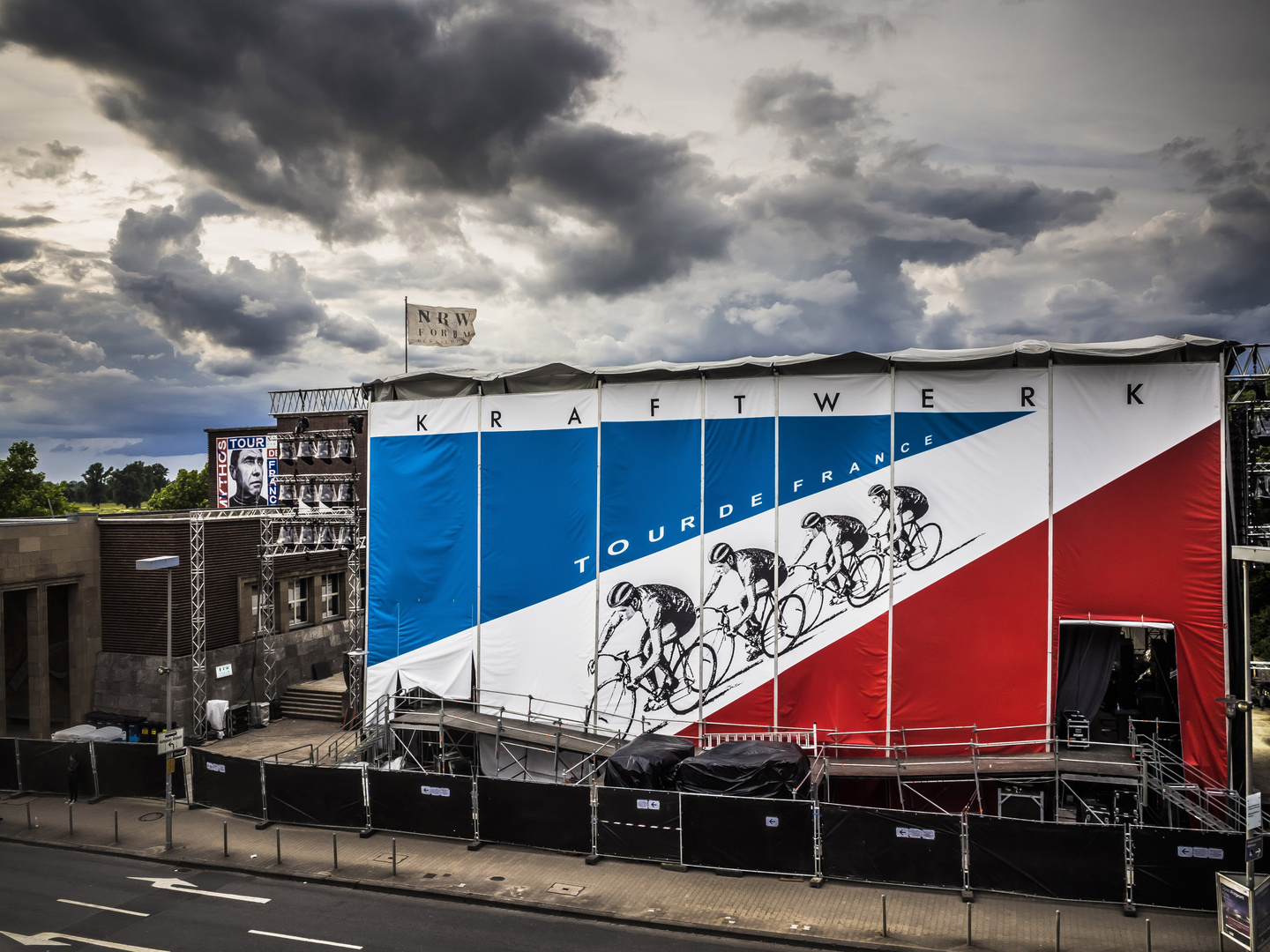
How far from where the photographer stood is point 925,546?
2181cm

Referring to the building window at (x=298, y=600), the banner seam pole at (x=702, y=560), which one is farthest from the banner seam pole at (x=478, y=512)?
the building window at (x=298, y=600)

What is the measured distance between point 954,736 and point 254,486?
140 ft

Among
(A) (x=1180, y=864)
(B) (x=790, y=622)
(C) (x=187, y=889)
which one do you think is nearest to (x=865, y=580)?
(B) (x=790, y=622)

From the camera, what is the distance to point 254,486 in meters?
48.8

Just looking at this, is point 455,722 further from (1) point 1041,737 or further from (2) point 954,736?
(1) point 1041,737

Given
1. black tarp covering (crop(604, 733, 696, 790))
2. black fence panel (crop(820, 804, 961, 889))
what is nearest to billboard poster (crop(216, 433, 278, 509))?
black tarp covering (crop(604, 733, 696, 790))

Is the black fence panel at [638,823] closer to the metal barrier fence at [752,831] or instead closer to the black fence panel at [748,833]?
the metal barrier fence at [752,831]

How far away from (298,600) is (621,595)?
71.1 ft

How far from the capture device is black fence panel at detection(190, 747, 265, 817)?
21359 millimetres

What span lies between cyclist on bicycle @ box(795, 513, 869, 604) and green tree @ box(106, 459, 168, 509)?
185 meters

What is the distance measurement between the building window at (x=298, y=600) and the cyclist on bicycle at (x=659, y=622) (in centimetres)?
2112

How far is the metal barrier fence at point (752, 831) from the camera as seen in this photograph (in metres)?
15.1

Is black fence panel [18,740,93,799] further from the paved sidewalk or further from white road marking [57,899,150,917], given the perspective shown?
white road marking [57,899,150,917]

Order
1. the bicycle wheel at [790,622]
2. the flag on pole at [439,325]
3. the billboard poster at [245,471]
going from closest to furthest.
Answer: the bicycle wheel at [790,622], the flag on pole at [439,325], the billboard poster at [245,471]
